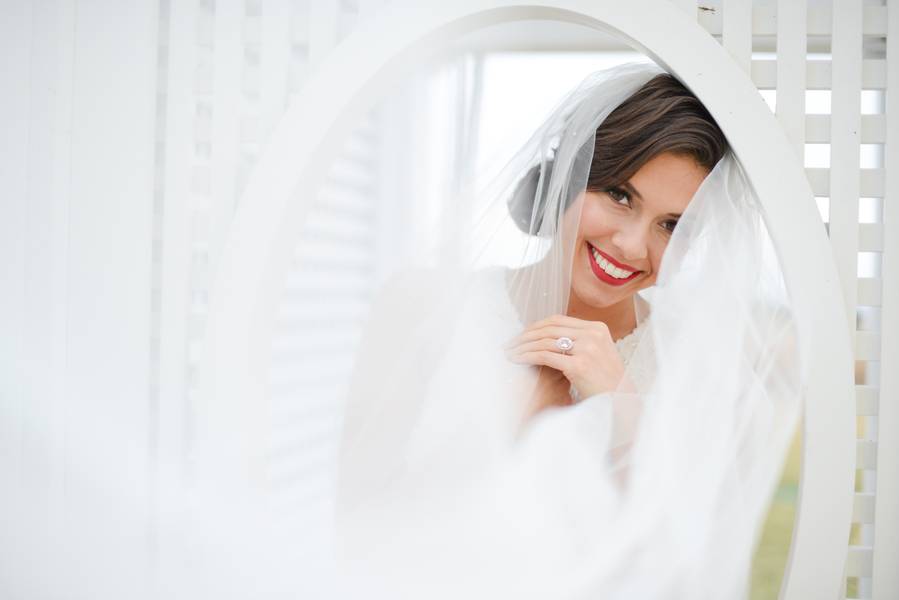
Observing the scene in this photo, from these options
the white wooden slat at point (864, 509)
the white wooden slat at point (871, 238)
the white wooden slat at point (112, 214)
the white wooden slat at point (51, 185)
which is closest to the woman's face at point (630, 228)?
the white wooden slat at point (871, 238)

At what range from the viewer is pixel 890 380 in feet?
3.57

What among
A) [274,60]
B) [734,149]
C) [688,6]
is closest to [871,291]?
[734,149]

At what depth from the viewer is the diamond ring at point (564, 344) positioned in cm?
115

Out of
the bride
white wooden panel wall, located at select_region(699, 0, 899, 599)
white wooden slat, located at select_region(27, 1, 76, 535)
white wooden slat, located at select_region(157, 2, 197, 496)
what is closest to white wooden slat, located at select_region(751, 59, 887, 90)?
white wooden panel wall, located at select_region(699, 0, 899, 599)

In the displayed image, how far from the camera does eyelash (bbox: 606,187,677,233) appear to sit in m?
1.25

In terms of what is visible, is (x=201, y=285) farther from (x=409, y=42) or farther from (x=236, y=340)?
(x=409, y=42)

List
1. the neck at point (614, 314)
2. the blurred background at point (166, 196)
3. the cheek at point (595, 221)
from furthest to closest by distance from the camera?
the neck at point (614, 314) < the cheek at point (595, 221) < the blurred background at point (166, 196)

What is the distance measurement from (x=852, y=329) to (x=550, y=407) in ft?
1.52

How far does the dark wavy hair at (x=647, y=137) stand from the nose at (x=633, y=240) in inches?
3.2

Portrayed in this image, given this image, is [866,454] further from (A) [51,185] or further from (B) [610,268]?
(A) [51,185]

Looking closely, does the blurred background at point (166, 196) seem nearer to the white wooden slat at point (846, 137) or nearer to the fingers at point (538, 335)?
the white wooden slat at point (846, 137)

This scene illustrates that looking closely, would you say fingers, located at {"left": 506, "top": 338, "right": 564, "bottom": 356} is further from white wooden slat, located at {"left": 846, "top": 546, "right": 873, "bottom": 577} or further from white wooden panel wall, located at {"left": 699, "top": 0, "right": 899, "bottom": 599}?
white wooden slat, located at {"left": 846, "top": 546, "right": 873, "bottom": 577}

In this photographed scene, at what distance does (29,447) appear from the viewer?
3.83 ft

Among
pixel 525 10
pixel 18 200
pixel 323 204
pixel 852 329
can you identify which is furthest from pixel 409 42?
pixel 852 329
